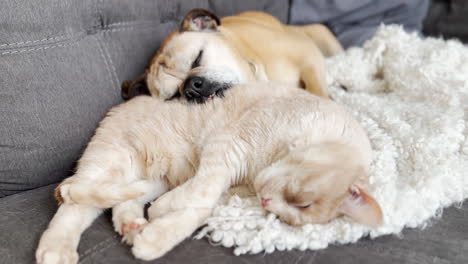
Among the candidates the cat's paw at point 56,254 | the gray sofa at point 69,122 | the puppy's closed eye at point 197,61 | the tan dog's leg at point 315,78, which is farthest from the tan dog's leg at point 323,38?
the cat's paw at point 56,254

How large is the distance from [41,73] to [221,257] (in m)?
0.85

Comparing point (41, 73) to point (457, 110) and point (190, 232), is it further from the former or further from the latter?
point (457, 110)

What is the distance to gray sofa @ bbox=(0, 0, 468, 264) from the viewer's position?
0.93 metres

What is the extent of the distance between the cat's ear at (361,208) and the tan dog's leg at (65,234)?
0.68 meters

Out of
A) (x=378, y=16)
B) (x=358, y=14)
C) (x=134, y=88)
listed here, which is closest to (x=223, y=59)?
(x=134, y=88)

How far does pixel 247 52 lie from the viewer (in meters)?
1.83

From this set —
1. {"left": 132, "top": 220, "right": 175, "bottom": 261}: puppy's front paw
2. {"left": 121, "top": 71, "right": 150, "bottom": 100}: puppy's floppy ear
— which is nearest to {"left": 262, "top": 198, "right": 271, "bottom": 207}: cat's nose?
{"left": 132, "top": 220, "right": 175, "bottom": 261}: puppy's front paw

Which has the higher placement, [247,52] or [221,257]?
[247,52]

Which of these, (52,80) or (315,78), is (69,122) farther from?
(315,78)

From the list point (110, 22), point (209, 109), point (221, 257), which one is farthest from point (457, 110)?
point (110, 22)

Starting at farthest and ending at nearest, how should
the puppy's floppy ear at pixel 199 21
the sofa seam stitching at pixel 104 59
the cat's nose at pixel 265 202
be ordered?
1. the puppy's floppy ear at pixel 199 21
2. the sofa seam stitching at pixel 104 59
3. the cat's nose at pixel 265 202

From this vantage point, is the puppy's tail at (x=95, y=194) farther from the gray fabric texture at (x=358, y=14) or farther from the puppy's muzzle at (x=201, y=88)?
the gray fabric texture at (x=358, y=14)

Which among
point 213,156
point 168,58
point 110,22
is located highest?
point 110,22

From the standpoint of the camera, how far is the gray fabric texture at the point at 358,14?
2348 millimetres
